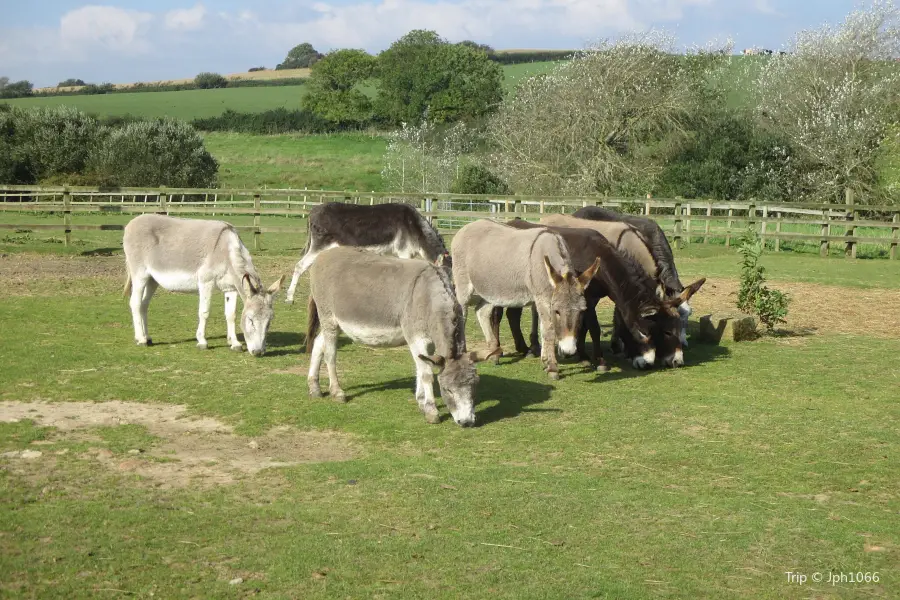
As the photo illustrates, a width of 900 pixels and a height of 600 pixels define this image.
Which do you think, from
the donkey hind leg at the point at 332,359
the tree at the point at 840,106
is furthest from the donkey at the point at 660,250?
the tree at the point at 840,106

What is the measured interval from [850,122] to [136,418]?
37.7 metres

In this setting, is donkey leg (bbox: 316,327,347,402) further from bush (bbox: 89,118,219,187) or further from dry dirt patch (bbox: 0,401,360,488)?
bush (bbox: 89,118,219,187)

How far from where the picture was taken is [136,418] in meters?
9.02

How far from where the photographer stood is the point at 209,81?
114m

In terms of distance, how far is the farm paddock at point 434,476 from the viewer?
18.3 ft

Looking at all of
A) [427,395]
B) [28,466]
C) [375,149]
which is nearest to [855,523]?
[427,395]

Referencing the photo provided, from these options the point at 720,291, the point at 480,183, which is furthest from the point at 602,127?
the point at 720,291

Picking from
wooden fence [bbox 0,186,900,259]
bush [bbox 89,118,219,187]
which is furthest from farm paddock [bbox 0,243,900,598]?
bush [bbox 89,118,219,187]

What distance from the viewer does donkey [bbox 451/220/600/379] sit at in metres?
10.6

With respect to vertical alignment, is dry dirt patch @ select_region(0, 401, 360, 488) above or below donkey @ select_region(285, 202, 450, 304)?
below

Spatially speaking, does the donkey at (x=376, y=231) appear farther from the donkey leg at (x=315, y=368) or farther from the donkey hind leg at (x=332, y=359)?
the donkey hind leg at (x=332, y=359)

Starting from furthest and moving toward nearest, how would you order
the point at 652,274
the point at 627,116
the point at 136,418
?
1. the point at 627,116
2. the point at 652,274
3. the point at 136,418

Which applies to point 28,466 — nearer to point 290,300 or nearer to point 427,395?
point 427,395

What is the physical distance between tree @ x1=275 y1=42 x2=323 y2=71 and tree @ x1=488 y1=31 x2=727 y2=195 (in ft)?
352
